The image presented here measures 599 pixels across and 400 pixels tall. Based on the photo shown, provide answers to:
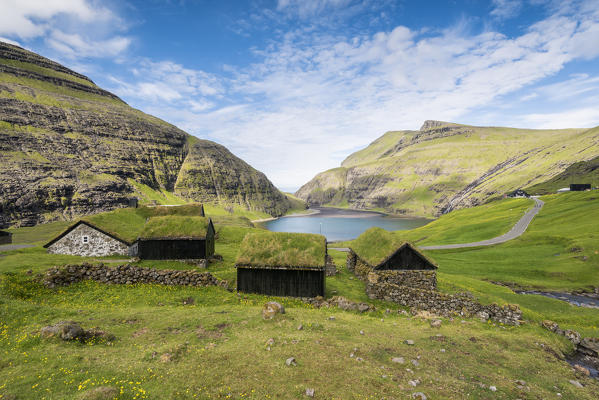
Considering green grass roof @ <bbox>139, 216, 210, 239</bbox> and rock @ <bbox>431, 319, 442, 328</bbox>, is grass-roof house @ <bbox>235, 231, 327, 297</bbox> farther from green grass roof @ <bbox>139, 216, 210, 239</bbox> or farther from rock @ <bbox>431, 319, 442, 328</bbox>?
green grass roof @ <bbox>139, 216, 210, 239</bbox>

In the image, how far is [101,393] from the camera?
31.1ft

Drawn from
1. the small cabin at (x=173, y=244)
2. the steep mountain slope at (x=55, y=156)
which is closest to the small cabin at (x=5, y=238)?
the small cabin at (x=173, y=244)

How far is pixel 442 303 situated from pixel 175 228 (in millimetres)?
35858

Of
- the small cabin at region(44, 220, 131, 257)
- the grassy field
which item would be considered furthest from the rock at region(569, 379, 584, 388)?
the small cabin at region(44, 220, 131, 257)

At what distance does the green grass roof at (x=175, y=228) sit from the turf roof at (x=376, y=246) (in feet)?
74.7

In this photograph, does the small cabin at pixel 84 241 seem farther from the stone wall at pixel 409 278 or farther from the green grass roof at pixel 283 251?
the stone wall at pixel 409 278

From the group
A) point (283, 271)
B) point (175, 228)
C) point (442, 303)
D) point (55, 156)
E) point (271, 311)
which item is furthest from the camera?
point (55, 156)

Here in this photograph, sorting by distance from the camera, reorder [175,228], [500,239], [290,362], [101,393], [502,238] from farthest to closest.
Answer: [502,238] → [500,239] → [175,228] → [290,362] → [101,393]

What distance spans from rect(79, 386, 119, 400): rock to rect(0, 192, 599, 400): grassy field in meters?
0.07

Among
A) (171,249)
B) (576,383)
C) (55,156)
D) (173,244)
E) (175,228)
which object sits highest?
(55,156)

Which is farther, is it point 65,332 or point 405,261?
point 405,261

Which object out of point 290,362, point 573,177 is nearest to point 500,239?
point 290,362

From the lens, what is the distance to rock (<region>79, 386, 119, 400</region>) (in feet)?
30.3

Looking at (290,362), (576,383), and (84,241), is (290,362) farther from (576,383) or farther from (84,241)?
(84,241)
